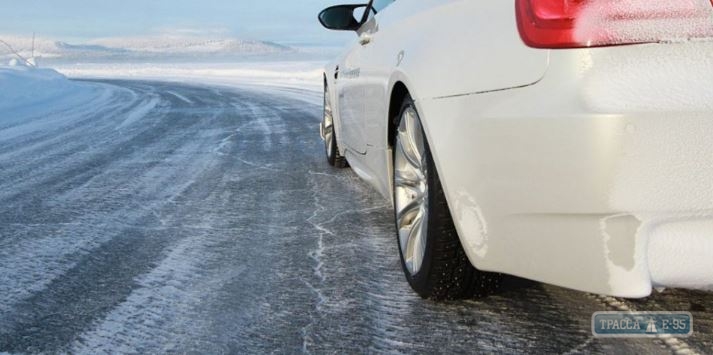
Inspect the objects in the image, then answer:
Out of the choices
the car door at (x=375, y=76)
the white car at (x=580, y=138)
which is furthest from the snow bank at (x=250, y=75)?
the white car at (x=580, y=138)

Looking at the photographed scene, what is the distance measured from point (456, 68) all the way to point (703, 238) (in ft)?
2.79

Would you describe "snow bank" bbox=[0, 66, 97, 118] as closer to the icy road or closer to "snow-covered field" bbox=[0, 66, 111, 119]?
"snow-covered field" bbox=[0, 66, 111, 119]

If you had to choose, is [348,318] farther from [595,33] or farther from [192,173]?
[192,173]

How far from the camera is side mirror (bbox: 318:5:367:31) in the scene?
14.1ft

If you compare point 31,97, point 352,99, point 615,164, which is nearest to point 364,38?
point 352,99

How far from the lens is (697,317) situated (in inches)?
90.0

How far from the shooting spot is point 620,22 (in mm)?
1709

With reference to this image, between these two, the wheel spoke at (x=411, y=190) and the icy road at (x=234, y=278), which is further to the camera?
the wheel spoke at (x=411, y=190)

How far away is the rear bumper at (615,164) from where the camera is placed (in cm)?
164

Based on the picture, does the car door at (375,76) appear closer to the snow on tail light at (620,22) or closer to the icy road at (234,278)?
the icy road at (234,278)

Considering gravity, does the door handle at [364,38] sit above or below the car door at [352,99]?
above

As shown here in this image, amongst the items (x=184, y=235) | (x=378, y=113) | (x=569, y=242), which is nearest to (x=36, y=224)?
(x=184, y=235)

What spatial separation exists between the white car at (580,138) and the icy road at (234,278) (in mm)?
408

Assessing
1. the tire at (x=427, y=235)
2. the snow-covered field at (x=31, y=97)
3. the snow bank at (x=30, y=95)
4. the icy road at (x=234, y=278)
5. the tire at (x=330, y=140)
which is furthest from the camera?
the snow bank at (x=30, y=95)
